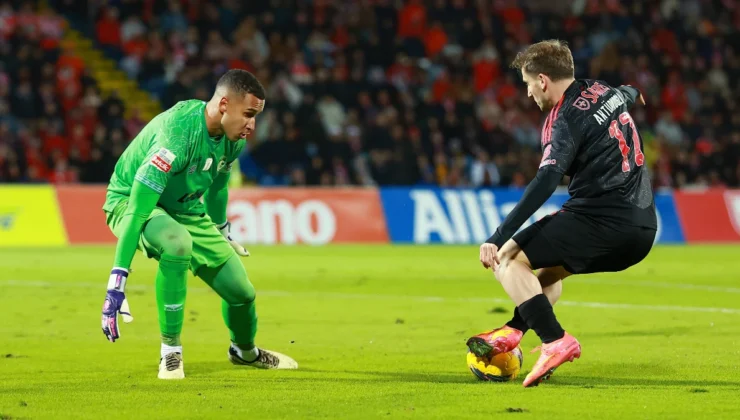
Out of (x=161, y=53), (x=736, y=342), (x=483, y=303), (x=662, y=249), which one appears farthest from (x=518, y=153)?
(x=736, y=342)

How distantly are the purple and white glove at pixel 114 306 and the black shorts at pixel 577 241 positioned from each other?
2.31 meters

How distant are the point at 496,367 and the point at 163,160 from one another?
2.35 metres

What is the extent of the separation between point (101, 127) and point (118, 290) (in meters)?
17.1

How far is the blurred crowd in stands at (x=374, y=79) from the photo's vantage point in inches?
938

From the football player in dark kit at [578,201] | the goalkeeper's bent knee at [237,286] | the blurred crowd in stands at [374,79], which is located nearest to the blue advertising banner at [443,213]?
the blurred crowd in stands at [374,79]

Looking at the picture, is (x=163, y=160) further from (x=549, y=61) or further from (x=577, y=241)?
(x=577, y=241)

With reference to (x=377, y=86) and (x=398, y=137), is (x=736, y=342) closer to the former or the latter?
(x=398, y=137)

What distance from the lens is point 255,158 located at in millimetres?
24391

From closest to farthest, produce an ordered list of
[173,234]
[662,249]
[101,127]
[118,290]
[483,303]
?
[118,290], [173,234], [483,303], [662,249], [101,127]

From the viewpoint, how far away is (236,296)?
25.6 ft

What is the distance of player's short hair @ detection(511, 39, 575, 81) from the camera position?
6984 mm

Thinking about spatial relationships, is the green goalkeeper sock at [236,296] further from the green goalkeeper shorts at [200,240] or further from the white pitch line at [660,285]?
the white pitch line at [660,285]

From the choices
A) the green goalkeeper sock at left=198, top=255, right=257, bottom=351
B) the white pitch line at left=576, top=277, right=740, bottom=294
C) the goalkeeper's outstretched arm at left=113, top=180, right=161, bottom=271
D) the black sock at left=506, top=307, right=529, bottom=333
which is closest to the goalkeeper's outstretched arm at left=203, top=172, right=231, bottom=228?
the green goalkeeper sock at left=198, top=255, right=257, bottom=351

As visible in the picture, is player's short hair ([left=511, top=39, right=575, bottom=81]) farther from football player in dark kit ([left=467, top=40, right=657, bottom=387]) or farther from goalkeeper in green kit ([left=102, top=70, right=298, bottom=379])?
goalkeeper in green kit ([left=102, top=70, right=298, bottom=379])
